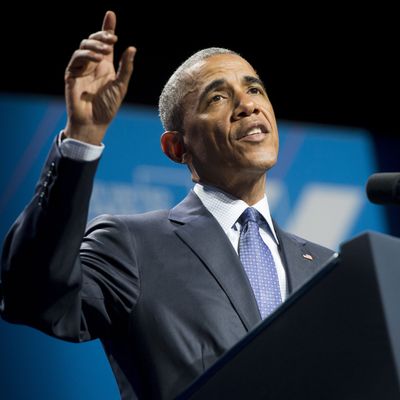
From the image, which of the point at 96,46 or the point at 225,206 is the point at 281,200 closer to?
the point at 225,206

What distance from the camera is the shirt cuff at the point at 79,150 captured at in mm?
1340

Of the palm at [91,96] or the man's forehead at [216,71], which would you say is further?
the man's forehead at [216,71]

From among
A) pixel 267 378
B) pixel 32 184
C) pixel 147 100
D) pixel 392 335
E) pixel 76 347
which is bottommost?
pixel 76 347

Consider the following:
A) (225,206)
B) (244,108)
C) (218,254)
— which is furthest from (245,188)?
(218,254)

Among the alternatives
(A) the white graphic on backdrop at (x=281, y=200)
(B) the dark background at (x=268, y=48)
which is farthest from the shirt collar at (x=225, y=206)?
(B) the dark background at (x=268, y=48)

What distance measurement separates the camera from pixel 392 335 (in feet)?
3.43

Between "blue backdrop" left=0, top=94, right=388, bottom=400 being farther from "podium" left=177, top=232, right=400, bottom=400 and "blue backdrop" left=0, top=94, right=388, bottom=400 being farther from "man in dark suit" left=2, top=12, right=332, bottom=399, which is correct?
"podium" left=177, top=232, right=400, bottom=400


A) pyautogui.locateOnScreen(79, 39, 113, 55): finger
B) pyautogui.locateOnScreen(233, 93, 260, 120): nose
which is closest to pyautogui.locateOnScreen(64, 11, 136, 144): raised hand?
pyautogui.locateOnScreen(79, 39, 113, 55): finger

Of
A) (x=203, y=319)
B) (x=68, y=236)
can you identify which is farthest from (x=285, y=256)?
(x=68, y=236)

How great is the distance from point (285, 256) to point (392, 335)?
2.94 feet

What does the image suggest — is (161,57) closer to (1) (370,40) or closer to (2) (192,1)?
(2) (192,1)

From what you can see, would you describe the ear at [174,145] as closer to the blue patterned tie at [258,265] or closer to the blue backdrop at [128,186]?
the blue patterned tie at [258,265]

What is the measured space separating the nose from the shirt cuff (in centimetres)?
78

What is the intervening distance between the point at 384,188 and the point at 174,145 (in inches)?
44.7
